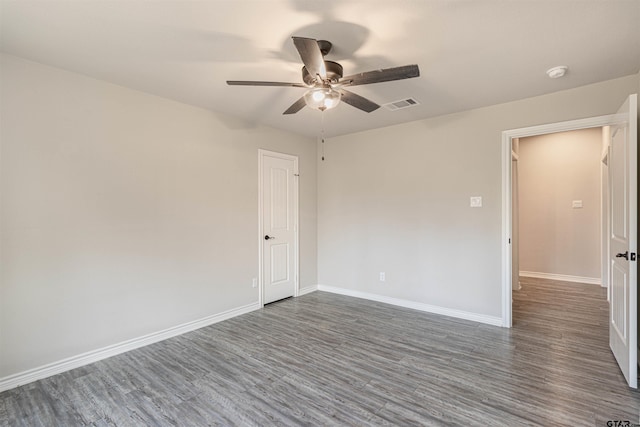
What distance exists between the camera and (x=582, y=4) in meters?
1.81

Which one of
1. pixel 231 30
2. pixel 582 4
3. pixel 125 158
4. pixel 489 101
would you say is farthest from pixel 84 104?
pixel 489 101

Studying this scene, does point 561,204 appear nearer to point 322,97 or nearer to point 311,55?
point 322,97

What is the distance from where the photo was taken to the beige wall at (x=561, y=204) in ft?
17.5

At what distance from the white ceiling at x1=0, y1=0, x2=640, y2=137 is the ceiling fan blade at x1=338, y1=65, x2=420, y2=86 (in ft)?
1.07

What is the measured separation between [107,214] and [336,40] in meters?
2.53

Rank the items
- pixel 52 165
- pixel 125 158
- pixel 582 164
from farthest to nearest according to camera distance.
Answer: pixel 582 164
pixel 125 158
pixel 52 165

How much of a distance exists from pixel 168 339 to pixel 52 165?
1970 mm

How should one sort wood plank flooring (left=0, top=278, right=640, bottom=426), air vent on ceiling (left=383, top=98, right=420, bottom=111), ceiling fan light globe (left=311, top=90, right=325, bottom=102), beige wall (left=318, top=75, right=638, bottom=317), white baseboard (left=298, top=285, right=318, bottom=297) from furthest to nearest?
white baseboard (left=298, top=285, right=318, bottom=297) → beige wall (left=318, top=75, right=638, bottom=317) → air vent on ceiling (left=383, top=98, right=420, bottom=111) → ceiling fan light globe (left=311, top=90, right=325, bottom=102) → wood plank flooring (left=0, top=278, right=640, bottom=426)

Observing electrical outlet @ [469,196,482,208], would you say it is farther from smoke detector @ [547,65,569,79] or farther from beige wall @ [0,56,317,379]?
beige wall @ [0,56,317,379]

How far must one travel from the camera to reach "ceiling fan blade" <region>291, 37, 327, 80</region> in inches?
66.2

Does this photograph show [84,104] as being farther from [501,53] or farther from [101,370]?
[501,53]

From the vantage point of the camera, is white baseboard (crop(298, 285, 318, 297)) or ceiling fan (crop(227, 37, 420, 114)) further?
white baseboard (crop(298, 285, 318, 297))

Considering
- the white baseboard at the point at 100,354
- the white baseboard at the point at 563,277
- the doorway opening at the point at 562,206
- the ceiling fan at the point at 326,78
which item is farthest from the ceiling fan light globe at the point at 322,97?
the white baseboard at the point at 563,277

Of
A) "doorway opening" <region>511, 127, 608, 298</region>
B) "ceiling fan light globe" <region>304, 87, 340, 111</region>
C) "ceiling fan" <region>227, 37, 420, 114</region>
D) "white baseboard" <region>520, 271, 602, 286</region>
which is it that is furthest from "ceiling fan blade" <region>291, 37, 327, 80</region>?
"white baseboard" <region>520, 271, 602, 286</region>
